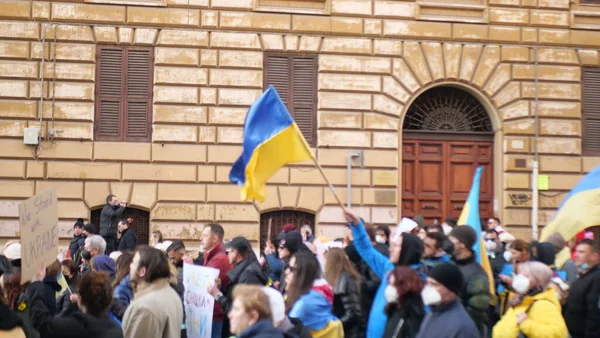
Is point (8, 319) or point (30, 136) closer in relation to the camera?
point (8, 319)

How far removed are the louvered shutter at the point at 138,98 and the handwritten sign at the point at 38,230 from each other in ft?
38.1

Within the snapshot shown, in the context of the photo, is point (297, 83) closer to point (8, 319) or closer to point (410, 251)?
point (410, 251)

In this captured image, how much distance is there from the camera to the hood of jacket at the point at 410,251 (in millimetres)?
7664

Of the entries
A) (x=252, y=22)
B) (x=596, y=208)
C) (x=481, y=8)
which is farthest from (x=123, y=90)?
(x=596, y=208)

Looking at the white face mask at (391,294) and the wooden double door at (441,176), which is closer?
the white face mask at (391,294)

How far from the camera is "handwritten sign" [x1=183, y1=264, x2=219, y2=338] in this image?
333 inches

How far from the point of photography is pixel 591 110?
67.2 feet

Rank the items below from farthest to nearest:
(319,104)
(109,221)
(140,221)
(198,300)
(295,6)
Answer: (295,6) < (319,104) < (140,221) < (109,221) < (198,300)

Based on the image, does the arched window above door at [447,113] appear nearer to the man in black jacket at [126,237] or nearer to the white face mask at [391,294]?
the man in black jacket at [126,237]

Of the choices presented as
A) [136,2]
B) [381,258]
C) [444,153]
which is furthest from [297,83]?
[381,258]

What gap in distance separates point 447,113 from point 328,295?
535 inches

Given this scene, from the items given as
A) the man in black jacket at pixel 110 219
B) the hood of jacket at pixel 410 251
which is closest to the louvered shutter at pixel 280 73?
the man in black jacket at pixel 110 219

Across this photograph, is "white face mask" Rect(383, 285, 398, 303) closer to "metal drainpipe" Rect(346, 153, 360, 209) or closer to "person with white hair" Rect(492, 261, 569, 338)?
"person with white hair" Rect(492, 261, 569, 338)

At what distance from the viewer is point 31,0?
60.9 feet
